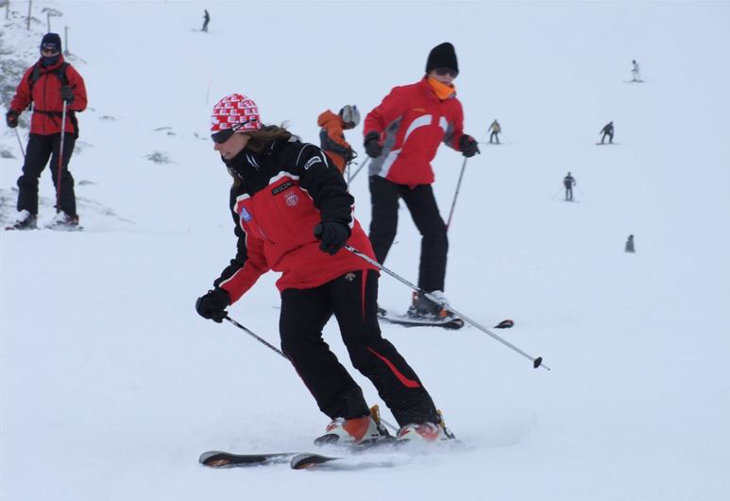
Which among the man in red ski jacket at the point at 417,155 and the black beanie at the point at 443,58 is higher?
the black beanie at the point at 443,58

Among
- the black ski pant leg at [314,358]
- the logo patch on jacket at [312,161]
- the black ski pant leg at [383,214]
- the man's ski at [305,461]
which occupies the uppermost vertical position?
the logo patch on jacket at [312,161]

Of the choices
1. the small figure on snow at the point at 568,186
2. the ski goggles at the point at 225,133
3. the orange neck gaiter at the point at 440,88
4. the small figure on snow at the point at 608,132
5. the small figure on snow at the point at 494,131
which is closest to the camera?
the ski goggles at the point at 225,133

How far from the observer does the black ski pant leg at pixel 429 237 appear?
18.6ft

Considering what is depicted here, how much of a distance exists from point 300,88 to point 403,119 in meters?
27.5

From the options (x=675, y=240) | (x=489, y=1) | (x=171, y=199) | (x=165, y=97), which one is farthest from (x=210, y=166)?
(x=489, y=1)

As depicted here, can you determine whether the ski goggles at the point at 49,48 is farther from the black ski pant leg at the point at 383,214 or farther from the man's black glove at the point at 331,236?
the man's black glove at the point at 331,236

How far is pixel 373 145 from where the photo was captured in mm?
5496

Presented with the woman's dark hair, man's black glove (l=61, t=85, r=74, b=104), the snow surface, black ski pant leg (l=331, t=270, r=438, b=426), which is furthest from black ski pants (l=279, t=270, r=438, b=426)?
man's black glove (l=61, t=85, r=74, b=104)

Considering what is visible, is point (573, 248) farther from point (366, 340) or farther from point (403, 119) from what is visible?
point (366, 340)

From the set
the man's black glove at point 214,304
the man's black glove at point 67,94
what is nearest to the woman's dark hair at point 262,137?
the man's black glove at point 214,304

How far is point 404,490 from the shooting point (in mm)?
2268

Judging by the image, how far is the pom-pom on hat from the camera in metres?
3.13

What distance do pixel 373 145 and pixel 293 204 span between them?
8.11 ft

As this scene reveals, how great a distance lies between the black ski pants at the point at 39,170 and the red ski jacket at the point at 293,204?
18.9 ft
